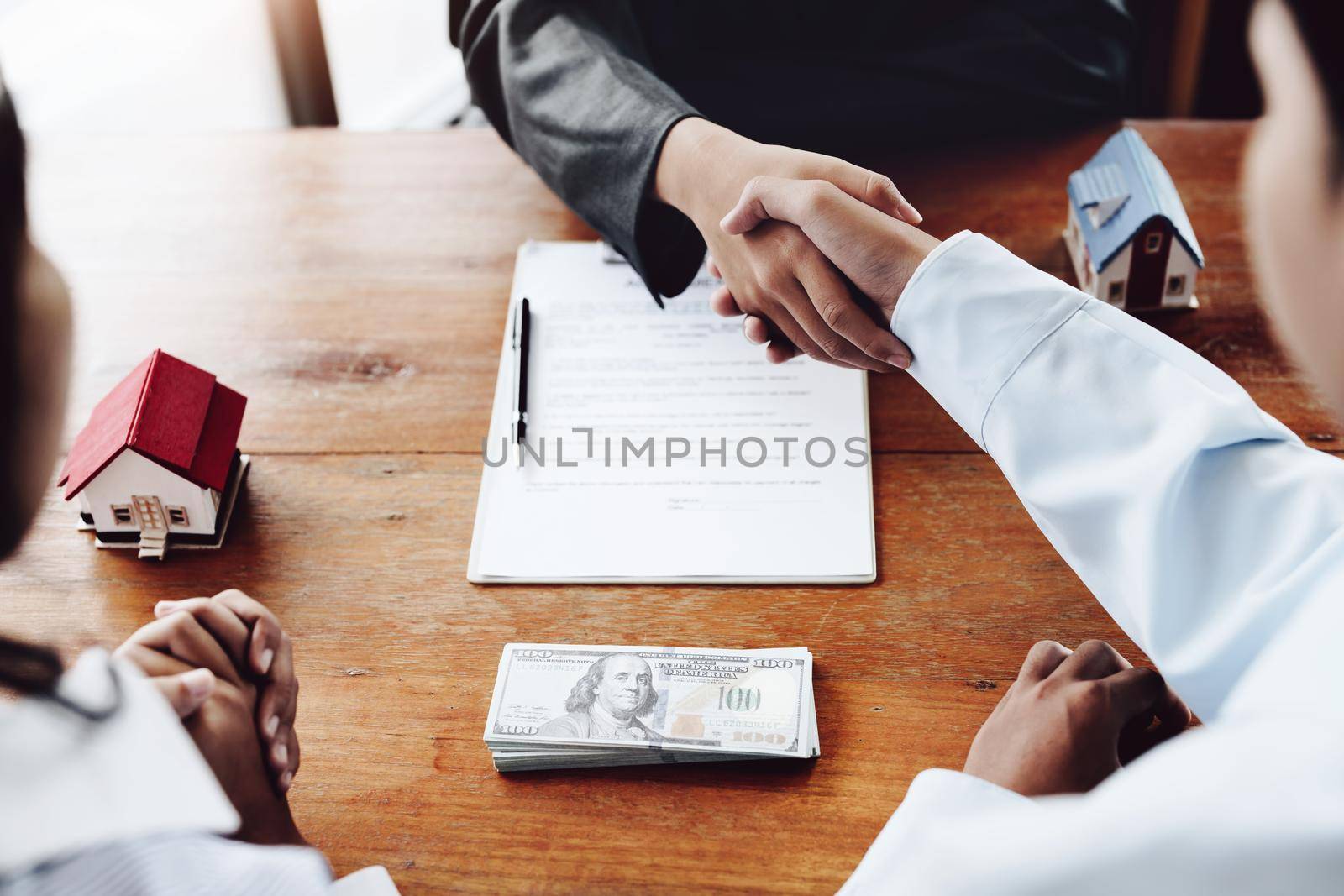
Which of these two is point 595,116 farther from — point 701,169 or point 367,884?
point 367,884

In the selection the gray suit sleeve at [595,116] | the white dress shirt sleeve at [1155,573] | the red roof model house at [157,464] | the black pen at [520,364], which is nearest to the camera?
the white dress shirt sleeve at [1155,573]

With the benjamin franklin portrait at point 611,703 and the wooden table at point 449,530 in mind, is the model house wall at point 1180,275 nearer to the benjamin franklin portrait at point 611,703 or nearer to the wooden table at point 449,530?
the wooden table at point 449,530

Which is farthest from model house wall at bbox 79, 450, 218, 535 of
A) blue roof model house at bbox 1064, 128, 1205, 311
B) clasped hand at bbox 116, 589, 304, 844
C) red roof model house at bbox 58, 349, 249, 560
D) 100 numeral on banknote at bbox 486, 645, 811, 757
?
blue roof model house at bbox 1064, 128, 1205, 311

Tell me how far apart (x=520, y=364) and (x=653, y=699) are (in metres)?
0.38

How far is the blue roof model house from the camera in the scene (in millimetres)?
986

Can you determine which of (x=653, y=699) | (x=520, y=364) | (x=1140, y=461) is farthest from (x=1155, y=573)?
(x=520, y=364)

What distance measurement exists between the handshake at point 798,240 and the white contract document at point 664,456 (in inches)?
1.9

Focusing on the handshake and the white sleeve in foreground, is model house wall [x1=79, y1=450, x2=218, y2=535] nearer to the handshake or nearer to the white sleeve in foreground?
the white sleeve in foreground

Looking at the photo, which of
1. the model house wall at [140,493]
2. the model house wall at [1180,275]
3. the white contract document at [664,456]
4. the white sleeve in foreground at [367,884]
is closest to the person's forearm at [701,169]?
the white contract document at [664,456]

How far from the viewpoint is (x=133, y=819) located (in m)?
0.49

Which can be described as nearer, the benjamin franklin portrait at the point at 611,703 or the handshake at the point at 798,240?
the benjamin franklin portrait at the point at 611,703

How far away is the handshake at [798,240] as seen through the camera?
2.88 feet

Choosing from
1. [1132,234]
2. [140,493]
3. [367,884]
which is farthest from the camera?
[1132,234]

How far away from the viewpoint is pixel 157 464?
0.83m
